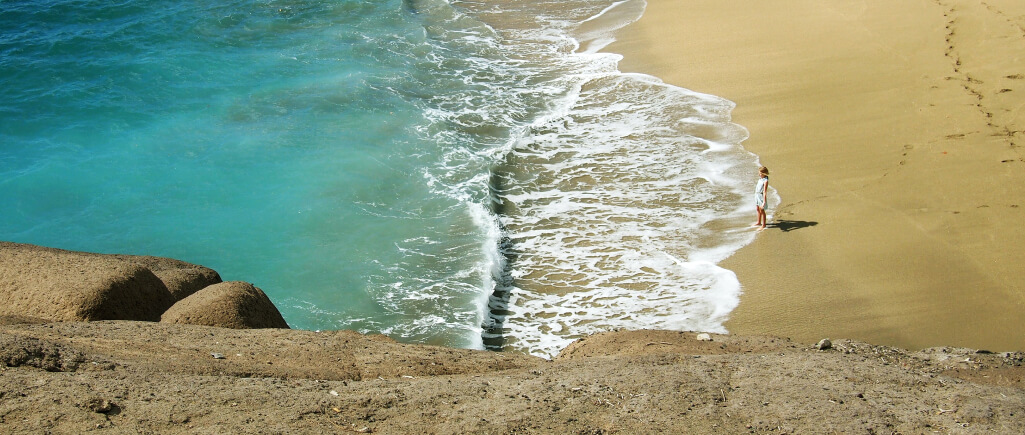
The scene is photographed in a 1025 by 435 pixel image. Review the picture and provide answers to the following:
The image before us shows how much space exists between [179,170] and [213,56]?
6.63 meters

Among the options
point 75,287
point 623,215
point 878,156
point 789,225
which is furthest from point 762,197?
point 75,287

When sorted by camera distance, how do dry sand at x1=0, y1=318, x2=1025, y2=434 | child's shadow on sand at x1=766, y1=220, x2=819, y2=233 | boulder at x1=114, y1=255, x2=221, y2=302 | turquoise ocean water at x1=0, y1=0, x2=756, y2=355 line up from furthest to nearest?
child's shadow on sand at x1=766, y1=220, x2=819, y2=233 → turquoise ocean water at x1=0, y1=0, x2=756, y2=355 → boulder at x1=114, y1=255, x2=221, y2=302 → dry sand at x1=0, y1=318, x2=1025, y2=434

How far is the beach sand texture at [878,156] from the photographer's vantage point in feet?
27.3

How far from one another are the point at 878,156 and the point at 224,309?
9.60m

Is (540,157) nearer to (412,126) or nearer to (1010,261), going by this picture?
(412,126)

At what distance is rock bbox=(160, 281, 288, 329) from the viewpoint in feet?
21.0

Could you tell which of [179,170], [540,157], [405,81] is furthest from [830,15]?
[179,170]

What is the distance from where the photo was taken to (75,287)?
20.5 ft

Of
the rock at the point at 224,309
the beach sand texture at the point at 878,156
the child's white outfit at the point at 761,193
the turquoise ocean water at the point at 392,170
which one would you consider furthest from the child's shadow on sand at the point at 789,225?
the rock at the point at 224,309

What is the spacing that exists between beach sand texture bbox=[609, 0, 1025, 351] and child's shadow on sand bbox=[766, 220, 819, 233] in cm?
3

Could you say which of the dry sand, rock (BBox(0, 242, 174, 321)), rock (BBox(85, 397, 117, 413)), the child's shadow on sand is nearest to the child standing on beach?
the child's shadow on sand

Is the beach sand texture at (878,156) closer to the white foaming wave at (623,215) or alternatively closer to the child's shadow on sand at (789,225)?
the child's shadow on sand at (789,225)

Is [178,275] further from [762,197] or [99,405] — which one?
[762,197]

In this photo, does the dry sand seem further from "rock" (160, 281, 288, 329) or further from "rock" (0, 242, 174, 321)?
"rock" (0, 242, 174, 321)
